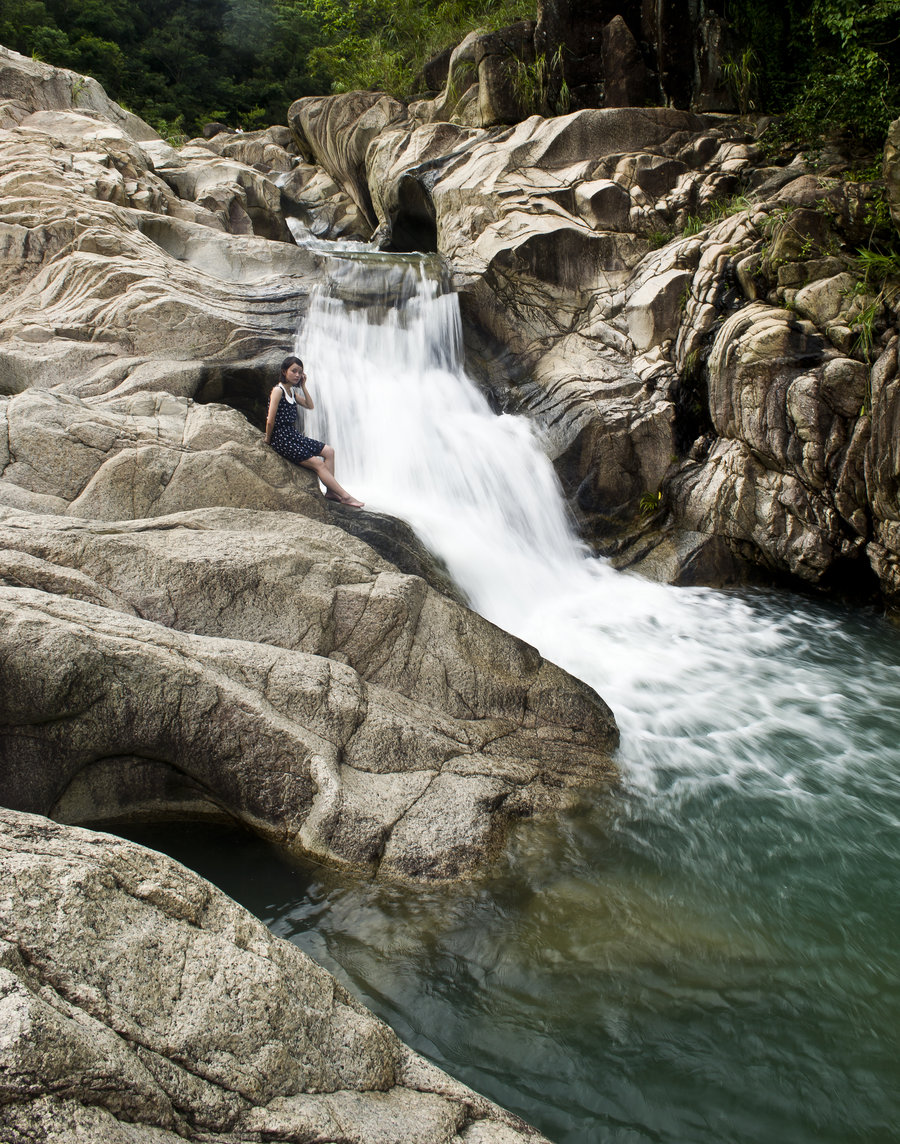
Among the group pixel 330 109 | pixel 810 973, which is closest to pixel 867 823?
pixel 810 973

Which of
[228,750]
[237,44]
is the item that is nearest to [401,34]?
[237,44]

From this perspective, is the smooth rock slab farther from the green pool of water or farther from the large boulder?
the green pool of water

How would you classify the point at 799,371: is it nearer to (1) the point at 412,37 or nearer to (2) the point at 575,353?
(2) the point at 575,353

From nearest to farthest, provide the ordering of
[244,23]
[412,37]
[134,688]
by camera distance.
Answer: [134,688] → [412,37] → [244,23]

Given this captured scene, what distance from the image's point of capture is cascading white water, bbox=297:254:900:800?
19.6 feet

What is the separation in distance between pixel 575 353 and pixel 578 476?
2203mm

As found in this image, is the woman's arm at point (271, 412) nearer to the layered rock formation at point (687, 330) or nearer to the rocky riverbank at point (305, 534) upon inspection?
the rocky riverbank at point (305, 534)

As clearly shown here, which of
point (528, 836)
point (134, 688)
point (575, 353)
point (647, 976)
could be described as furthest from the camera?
point (575, 353)

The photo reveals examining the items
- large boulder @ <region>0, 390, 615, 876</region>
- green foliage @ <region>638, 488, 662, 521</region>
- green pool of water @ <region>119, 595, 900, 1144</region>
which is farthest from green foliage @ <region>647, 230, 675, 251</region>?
green pool of water @ <region>119, 595, 900, 1144</region>

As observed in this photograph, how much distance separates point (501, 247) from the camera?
37.6ft

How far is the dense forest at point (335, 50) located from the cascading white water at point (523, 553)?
5846 millimetres

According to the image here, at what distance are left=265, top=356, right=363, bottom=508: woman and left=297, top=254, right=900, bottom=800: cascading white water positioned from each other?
1.18 meters

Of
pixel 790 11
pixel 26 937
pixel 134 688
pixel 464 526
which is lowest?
pixel 464 526

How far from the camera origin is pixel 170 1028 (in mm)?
2049
